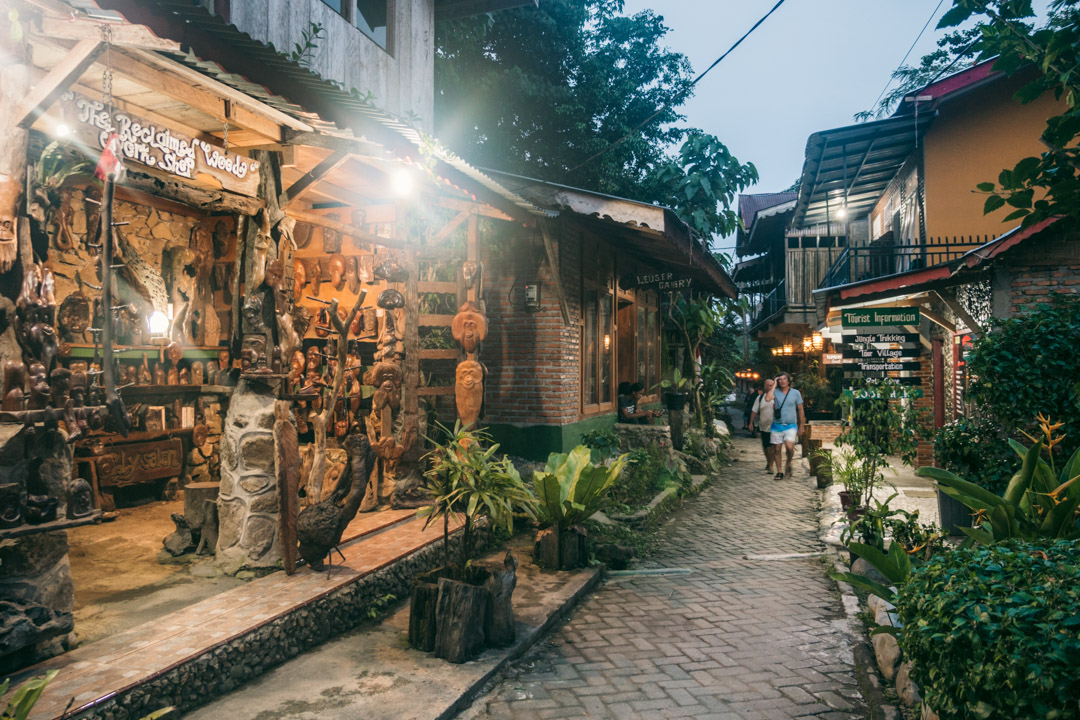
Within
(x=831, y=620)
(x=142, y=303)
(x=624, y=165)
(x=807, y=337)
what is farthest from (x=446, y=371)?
(x=807, y=337)

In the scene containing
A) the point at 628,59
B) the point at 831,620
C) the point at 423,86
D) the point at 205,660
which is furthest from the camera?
the point at 628,59

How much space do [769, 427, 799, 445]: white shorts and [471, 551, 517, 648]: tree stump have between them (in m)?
9.14

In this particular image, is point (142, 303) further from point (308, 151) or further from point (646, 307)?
point (646, 307)

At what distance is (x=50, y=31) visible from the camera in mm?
3646

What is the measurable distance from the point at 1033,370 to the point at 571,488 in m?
4.45

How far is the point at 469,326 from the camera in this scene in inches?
304

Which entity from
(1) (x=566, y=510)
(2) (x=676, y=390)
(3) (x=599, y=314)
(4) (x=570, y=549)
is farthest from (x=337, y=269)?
(2) (x=676, y=390)

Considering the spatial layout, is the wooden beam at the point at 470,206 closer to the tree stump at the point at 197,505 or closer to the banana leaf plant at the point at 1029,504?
the tree stump at the point at 197,505

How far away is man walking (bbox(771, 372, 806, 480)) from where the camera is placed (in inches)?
487

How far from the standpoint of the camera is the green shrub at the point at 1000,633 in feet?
8.26

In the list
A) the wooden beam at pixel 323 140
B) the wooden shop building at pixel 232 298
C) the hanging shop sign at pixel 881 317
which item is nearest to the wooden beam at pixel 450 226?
the wooden shop building at pixel 232 298

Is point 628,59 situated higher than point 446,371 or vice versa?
point 628,59

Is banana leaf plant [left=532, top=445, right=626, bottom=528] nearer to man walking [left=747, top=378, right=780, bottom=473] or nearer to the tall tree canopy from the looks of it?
man walking [left=747, top=378, right=780, bottom=473]

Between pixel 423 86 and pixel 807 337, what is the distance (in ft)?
51.1
